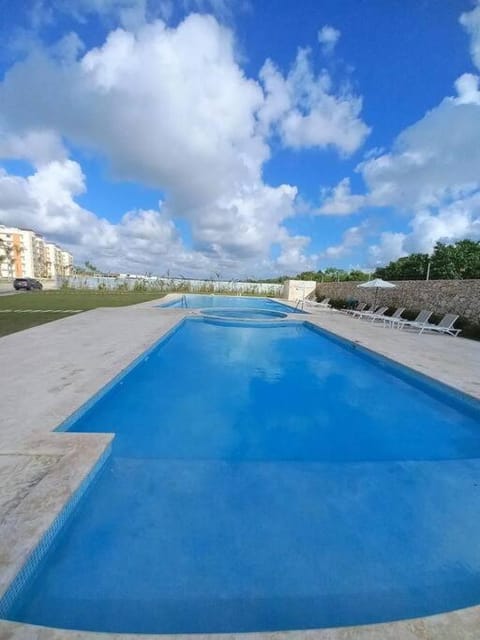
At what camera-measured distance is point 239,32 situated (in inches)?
347

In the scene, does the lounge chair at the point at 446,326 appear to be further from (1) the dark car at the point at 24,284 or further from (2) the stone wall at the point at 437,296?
(1) the dark car at the point at 24,284

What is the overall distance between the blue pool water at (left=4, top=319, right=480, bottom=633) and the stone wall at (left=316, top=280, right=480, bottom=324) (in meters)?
6.88

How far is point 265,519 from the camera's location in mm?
2303

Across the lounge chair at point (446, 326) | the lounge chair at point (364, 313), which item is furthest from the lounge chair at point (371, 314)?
the lounge chair at point (446, 326)

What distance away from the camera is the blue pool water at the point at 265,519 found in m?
1.68

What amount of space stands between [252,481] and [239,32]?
1127 centimetres

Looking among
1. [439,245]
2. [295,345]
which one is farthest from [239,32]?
[439,245]

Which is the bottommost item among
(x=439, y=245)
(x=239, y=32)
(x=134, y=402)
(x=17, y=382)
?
A: (x=134, y=402)

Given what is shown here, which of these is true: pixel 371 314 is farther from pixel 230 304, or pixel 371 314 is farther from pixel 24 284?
pixel 24 284

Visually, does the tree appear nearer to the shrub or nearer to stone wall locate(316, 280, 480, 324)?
the shrub

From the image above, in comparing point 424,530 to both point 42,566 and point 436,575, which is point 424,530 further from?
point 42,566

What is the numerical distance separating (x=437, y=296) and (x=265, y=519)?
11.5m

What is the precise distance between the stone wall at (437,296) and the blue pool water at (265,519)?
22.6 ft

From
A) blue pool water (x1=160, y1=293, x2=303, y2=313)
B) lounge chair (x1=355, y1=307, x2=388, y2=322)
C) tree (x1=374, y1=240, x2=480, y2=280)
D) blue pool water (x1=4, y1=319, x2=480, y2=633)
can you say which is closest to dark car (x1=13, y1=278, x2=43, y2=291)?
blue pool water (x1=160, y1=293, x2=303, y2=313)
